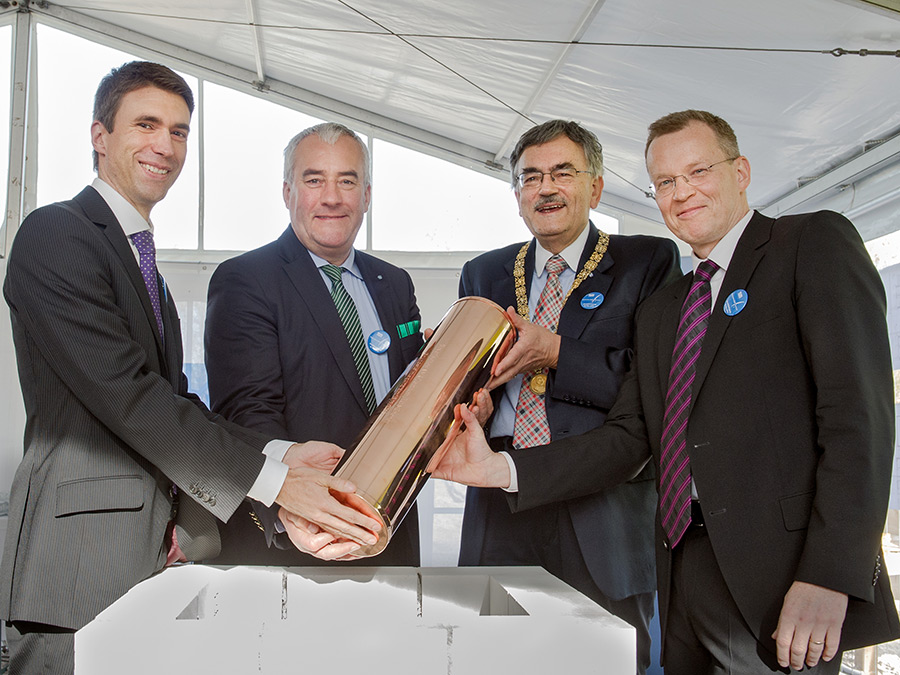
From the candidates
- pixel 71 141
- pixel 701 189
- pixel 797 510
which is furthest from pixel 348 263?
pixel 71 141

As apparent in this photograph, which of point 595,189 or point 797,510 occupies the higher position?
point 595,189

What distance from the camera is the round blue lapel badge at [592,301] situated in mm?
1982

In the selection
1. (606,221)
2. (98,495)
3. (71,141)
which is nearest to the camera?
(98,495)

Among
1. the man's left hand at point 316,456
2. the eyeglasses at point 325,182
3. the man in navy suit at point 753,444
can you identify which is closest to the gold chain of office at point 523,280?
the man in navy suit at point 753,444

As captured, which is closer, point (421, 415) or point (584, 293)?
point (421, 415)

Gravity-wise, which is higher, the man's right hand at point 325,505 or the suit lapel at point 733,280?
the suit lapel at point 733,280

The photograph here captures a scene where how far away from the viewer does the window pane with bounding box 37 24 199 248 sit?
6918mm

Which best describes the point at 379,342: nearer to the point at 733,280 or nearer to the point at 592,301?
the point at 592,301

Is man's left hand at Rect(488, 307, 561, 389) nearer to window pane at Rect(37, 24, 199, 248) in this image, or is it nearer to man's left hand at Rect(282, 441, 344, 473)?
man's left hand at Rect(282, 441, 344, 473)

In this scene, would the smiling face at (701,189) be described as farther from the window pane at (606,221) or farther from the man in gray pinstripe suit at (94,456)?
the window pane at (606,221)

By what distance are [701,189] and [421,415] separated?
3.06ft

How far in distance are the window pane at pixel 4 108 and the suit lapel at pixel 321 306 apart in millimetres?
5838

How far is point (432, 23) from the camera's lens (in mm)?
5512

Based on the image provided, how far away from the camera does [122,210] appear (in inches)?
68.3
